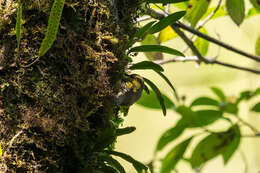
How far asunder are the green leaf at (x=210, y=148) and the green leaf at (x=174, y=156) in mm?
96

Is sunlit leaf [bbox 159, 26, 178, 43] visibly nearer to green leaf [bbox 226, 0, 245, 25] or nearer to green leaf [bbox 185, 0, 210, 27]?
green leaf [bbox 185, 0, 210, 27]

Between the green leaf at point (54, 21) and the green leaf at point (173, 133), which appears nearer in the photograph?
the green leaf at point (54, 21)

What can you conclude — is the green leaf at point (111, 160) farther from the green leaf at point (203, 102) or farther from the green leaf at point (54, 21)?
the green leaf at point (203, 102)

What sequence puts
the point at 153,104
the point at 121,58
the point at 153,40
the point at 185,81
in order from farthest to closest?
the point at 185,81 < the point at 153,104 < the point at 153,40 < the point at 121,58

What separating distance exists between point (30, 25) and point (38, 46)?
0.04 metres

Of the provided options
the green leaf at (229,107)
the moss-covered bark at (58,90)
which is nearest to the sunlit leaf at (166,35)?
the green leaf at (229,107)

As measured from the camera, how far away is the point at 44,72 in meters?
0.65

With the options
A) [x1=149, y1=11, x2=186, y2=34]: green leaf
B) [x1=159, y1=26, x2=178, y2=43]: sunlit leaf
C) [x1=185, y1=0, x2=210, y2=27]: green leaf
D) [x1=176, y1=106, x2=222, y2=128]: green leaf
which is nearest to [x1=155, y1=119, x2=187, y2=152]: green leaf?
[x1=176, y1=106, x2=222, y2=128]: green leaf

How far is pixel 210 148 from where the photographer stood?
5.78 ft

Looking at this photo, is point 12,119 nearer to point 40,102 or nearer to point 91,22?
point 40,102

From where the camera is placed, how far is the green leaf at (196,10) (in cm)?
136

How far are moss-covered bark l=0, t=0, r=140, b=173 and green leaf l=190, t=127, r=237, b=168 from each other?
1140mm

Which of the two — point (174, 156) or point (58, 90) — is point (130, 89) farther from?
point (174, 156)

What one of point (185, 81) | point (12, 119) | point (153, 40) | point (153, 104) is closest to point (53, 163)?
point (12, 119)
